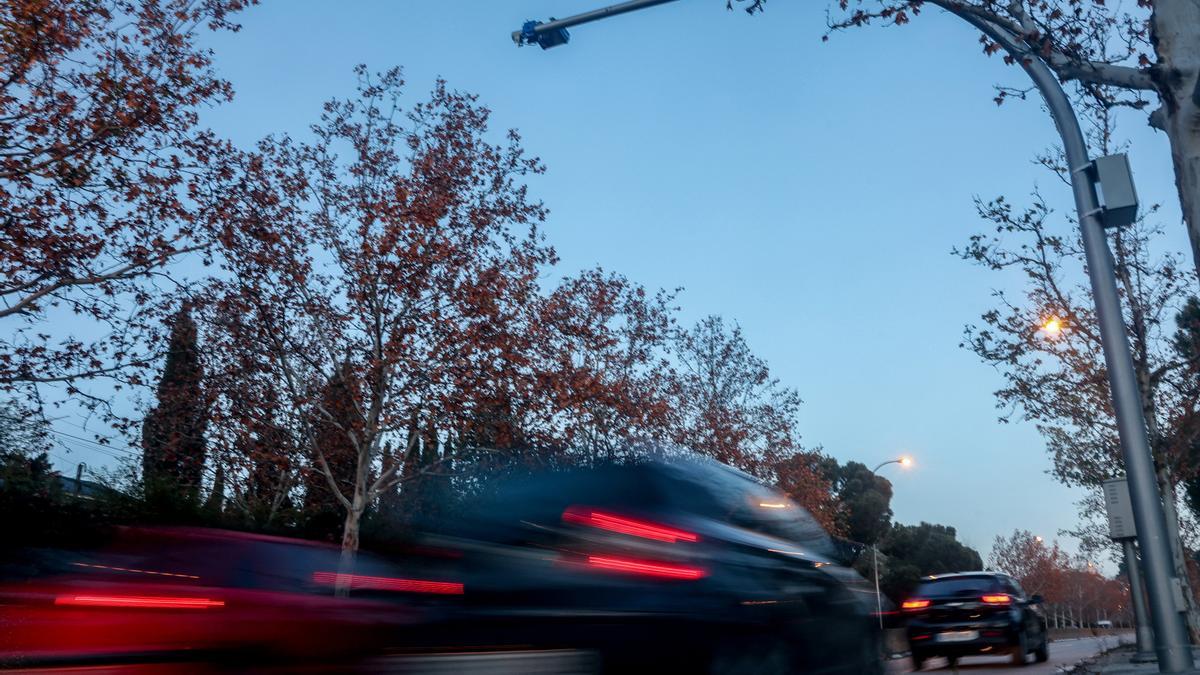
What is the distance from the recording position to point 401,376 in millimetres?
20516

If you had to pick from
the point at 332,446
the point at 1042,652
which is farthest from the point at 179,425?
the point at 1042,652

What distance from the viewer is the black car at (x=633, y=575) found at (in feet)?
16.3

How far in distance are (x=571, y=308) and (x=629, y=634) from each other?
65.9ft

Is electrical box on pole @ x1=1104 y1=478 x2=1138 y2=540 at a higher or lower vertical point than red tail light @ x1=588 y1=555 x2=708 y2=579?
higher

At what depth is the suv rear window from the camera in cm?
1547

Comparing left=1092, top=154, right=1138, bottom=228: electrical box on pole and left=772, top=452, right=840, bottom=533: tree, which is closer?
left=1092, top=154, right=1138, bottom=228: electrical box on pole

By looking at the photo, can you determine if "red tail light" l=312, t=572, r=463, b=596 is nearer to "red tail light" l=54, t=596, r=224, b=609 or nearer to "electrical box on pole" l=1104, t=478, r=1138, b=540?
"red tail light" l=54, t=596, r=224, b=609

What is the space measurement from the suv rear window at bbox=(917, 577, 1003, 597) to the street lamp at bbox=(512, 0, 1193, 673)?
25.3 feet

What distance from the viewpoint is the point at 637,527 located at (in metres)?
5.09

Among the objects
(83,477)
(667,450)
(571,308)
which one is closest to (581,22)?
(667,450)

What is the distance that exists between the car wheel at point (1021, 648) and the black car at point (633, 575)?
11114mm

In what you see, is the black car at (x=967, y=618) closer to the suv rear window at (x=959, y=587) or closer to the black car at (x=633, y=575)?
the suv rear window at (x=959, y=587)

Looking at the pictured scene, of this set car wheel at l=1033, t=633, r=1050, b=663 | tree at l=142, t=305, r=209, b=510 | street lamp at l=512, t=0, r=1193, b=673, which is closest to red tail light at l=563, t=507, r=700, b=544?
street lamp at l=512, t=0, r=1193, b=673

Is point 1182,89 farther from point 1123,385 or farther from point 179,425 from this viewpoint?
point 179,425
